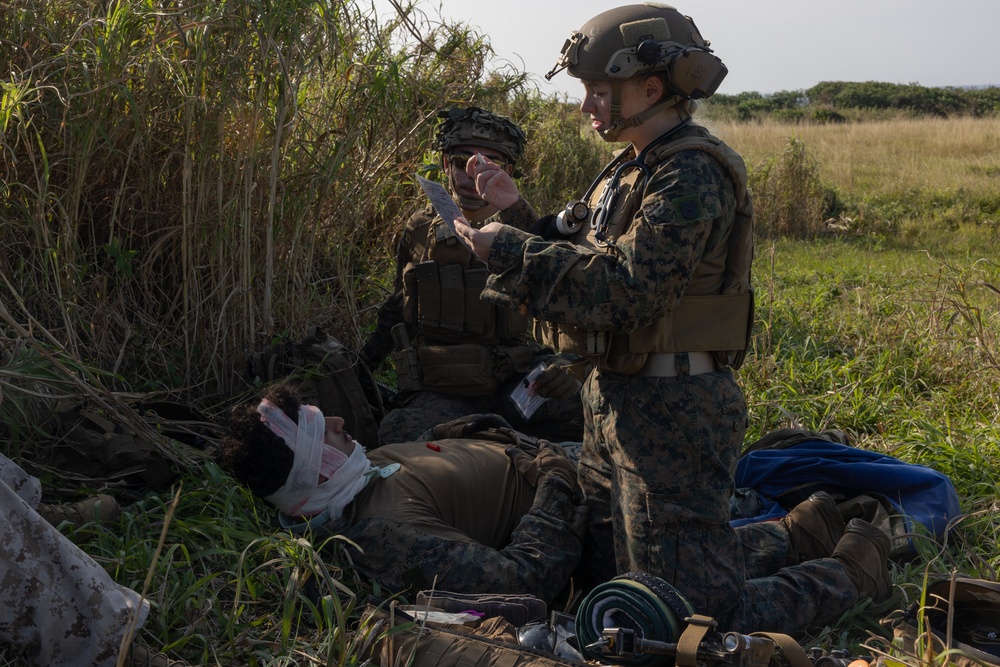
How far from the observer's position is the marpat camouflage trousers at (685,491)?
287cm

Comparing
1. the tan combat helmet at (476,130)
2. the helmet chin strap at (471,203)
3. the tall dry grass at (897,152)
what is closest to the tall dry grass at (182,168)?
the tan combat helmet at (476,130)

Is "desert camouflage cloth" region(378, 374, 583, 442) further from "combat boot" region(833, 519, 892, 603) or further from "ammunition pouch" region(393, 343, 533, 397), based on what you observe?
"combat boot" region(833, 519, 892, 603)

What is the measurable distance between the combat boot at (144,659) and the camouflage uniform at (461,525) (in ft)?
2.11

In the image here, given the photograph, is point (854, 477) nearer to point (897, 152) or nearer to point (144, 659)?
point (144, 659)

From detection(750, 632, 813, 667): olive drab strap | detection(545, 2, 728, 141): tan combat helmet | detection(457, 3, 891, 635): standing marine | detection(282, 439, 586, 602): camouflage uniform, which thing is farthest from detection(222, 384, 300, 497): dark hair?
detection(750, 632, 813, 667): olive drab strap

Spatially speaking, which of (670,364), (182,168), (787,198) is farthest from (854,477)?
(787,198)

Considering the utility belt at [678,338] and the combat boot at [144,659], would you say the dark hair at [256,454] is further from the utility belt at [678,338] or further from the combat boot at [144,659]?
the utility belt at [678,338]

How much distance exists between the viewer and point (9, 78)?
12.6 ft

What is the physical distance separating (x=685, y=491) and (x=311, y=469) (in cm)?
118

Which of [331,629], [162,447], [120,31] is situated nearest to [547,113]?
[120,31]

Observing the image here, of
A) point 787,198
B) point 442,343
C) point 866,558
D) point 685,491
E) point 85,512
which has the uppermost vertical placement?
point 787,198

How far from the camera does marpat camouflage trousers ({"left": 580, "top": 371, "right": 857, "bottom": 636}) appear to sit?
2.87 meters

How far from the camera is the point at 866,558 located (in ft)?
10.6

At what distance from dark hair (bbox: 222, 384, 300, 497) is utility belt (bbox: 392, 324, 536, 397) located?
158 centimetres
